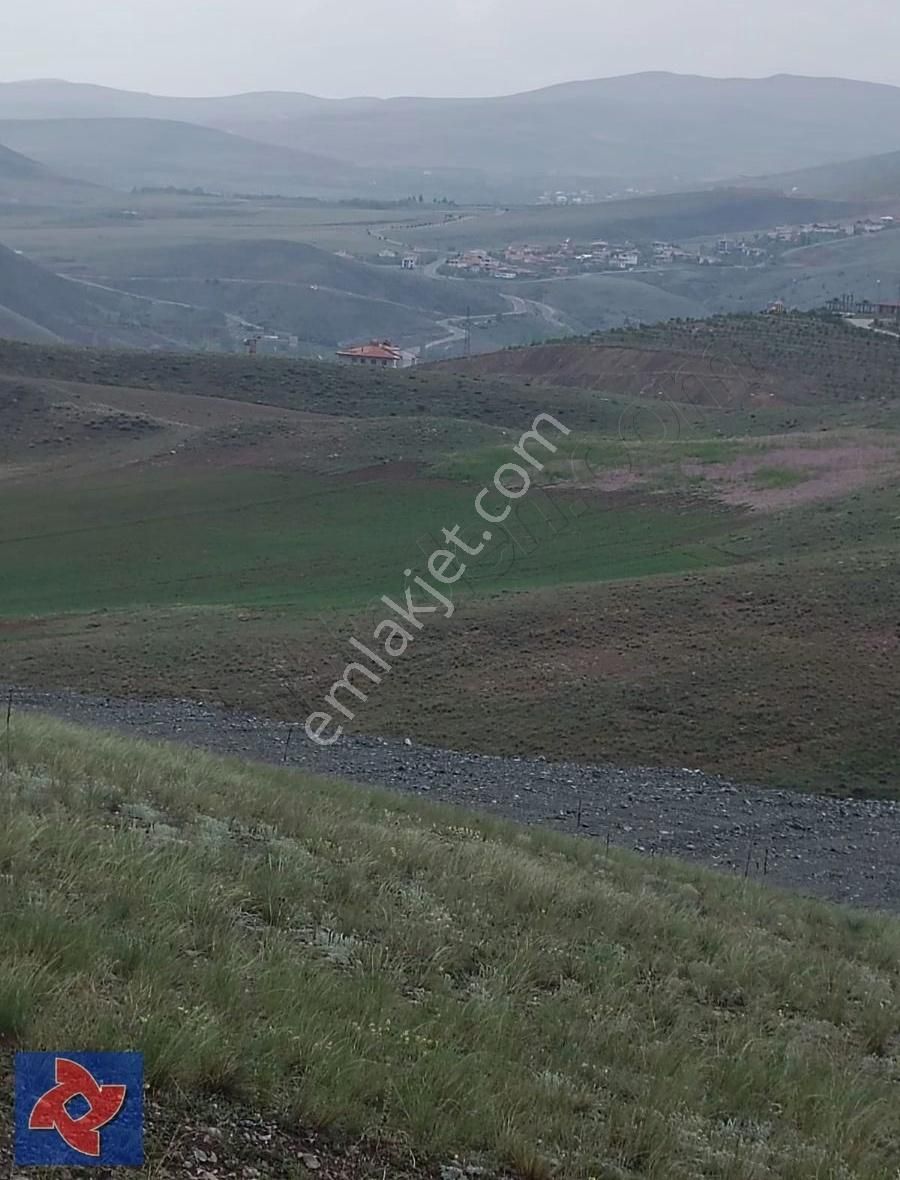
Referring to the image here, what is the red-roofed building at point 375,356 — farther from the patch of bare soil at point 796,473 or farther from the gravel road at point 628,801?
the gravel road at point 628,801

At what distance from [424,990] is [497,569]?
2605cm

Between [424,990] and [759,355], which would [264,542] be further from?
[759,355]

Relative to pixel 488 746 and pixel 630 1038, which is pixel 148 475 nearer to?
pixel 488 746

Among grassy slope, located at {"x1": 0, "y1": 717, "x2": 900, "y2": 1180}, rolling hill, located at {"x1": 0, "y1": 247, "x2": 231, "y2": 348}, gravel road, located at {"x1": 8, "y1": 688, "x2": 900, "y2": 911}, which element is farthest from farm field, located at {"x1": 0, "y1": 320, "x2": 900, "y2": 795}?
rolling hill, located at {"x1": 0, "y1": 247, "x2": 231, "y2": 348}

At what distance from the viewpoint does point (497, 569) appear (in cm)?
3288

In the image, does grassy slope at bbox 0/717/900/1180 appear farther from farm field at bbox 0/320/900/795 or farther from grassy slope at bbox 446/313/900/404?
grassy slope at bbox 446/313/900/404

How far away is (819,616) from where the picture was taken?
26156 mm

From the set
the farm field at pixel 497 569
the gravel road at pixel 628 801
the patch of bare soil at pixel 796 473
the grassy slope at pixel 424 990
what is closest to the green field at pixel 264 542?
the farm field at pixel 497 569

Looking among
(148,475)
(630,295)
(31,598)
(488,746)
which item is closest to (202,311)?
(630,295)

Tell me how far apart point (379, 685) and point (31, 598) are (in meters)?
11.4

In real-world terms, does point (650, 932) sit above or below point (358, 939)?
below

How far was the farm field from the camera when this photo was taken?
22891mm

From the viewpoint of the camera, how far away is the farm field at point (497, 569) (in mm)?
22891

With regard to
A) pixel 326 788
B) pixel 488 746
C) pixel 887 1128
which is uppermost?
pixel 887 1128
